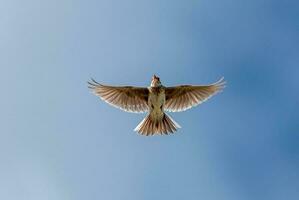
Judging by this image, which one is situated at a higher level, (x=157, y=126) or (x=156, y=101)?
(x=156, y=101)

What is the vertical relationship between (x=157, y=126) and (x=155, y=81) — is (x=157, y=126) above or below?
below

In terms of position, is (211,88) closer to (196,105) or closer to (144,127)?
(196,105)

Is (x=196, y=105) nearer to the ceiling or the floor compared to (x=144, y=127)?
nearer to the ceiling

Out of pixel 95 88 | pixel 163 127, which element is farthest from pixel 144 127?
pixel 95 88

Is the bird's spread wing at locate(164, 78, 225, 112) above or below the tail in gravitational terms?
above

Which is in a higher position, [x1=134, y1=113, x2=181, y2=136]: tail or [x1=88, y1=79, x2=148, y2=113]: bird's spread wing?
[x1=88, y1=79, x2=148, y2=113]: bird's spread wing
